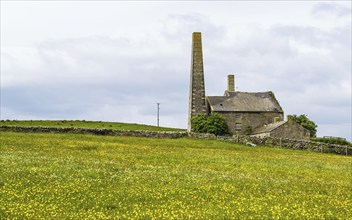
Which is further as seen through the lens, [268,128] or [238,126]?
[238,126]

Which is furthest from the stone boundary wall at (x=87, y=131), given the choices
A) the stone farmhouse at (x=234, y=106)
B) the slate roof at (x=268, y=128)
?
the stone farmhouse at (x=234, y=106)

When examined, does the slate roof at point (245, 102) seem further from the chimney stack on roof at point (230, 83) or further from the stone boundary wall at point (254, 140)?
the stone boundary wall at point (254, 140)

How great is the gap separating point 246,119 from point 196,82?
12226 millimetres

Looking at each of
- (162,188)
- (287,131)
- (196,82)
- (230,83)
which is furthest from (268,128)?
(162,188)

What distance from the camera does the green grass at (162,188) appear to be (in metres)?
21.2

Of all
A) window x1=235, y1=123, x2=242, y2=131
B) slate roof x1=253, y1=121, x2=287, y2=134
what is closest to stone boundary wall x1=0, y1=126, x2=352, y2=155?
slate roof x1=253, y1=121, x2=287, y2=134

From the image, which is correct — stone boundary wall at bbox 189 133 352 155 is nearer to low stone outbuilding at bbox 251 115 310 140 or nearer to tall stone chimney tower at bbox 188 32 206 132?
low stone outbuilding at bbox 251 115 310 140

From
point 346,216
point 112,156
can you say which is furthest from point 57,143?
point 346,216

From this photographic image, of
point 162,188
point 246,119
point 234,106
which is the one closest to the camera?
point 162,188

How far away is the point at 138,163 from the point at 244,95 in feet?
218

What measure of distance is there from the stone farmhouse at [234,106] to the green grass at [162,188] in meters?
54.9

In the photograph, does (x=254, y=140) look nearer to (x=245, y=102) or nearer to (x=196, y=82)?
(x=245, y=102)

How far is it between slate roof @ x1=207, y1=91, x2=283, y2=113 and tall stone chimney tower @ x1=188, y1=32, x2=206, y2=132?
6.89 feet

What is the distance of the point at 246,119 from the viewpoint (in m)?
99.6
